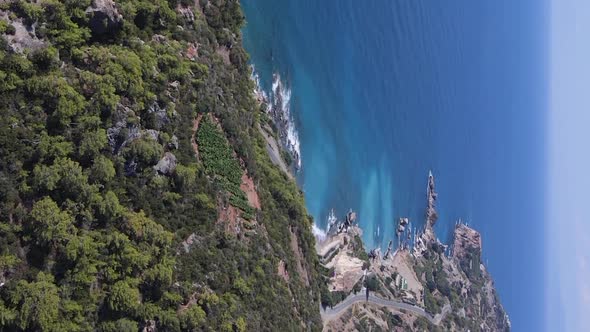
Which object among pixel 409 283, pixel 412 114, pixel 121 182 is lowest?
pixel 121 182

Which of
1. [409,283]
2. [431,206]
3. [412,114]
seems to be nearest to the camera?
[409,283]

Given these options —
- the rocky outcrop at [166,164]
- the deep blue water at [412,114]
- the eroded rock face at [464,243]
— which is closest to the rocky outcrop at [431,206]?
the deep blue water at [412,114]

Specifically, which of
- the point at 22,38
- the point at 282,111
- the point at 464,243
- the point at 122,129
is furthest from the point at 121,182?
the point at 464,243

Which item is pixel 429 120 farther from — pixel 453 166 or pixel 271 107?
pixel 271 107

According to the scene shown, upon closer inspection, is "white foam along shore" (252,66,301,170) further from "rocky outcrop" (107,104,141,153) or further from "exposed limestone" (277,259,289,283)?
"rocky outcrop" (107,104,141,153)

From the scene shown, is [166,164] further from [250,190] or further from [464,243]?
[464,243]

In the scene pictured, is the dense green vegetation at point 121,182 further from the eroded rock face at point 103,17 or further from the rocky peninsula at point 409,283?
the rocky peninsula at point 409,283

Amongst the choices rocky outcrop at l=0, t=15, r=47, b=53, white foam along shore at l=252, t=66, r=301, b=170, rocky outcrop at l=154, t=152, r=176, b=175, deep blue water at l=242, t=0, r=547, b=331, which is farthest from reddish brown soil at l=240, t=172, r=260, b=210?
deep blue water at l=242, t=0, r=547, b=331
